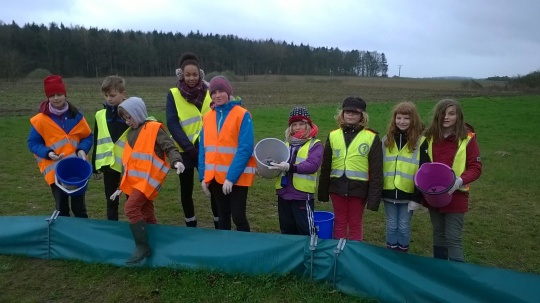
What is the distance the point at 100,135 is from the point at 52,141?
66cm

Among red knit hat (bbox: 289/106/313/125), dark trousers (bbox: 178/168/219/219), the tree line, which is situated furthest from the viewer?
the tree line

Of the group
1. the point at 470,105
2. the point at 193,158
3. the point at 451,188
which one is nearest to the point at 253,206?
the point at 193,158

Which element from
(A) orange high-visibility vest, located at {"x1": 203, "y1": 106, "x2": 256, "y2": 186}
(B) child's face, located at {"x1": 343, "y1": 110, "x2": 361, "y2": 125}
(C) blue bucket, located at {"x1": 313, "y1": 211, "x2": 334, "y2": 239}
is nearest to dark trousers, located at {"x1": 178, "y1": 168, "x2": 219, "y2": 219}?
(A) orange high-visibility vest, located at {"x1": 203, "y1": 106, "x2": 256, "y2": 186}

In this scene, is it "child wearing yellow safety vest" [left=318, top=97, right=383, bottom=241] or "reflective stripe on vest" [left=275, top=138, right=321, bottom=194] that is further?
"reflective stripe on vest" [left=275, top=138, right=321, bottom=194]

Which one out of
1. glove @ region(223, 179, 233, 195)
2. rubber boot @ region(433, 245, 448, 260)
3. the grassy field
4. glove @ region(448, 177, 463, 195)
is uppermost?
glove @ region(448, 177, 463, 195)

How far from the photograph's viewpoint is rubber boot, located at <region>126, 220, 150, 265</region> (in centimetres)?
427

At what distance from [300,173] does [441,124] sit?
1508 millimetres

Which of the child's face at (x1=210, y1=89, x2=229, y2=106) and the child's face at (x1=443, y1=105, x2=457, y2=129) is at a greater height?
the child's face at (x1=210, y1=89, x2=229, y2=106)

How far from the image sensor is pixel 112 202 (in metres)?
5.00

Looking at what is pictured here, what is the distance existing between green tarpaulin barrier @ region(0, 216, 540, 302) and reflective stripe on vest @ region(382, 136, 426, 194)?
Result: 0.78 m

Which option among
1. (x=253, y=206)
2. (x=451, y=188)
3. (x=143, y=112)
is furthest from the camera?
(x=253, y=206)

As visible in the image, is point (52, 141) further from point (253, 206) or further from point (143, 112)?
point (253, 206)

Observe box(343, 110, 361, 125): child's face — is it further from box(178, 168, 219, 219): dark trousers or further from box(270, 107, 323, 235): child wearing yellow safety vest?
box(178, 168, 219, 219): dark trousers

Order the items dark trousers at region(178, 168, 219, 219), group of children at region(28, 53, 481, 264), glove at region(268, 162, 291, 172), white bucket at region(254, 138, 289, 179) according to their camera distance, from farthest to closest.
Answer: dark trousers at region(178, 168, 219, 219) < white bucket at region(254, 138, 289, 179) < glove at region(268, 162, 291, 172) < group of children at region(28, 53, 481, 264)
